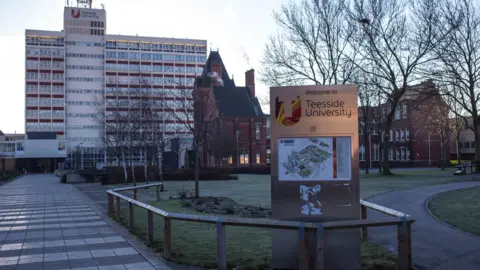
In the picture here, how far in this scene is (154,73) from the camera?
111312 millimetres

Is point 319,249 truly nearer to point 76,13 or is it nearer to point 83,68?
point 83,68

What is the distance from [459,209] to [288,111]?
869 centimetres

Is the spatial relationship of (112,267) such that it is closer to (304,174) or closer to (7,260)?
(7,260)

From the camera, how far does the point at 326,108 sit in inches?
275

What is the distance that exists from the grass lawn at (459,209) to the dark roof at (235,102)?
194 feet

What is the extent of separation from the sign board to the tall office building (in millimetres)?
96436

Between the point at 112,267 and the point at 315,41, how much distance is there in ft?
97.6

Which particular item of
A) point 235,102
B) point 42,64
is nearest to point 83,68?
point 42,64

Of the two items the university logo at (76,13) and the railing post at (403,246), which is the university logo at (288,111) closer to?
Result: the railing post at (403,246)

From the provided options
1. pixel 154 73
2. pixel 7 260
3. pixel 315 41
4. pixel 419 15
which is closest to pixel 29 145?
pixel 154 73

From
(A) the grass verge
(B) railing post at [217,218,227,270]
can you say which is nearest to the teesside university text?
(B) railing post at [217,218,227,270]

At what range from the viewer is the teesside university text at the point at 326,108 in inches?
274

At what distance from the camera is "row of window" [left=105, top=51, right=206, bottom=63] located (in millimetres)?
110312

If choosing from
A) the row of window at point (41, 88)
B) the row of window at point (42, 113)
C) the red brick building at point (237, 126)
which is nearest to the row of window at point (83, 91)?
the row of window at point (41, 88)
